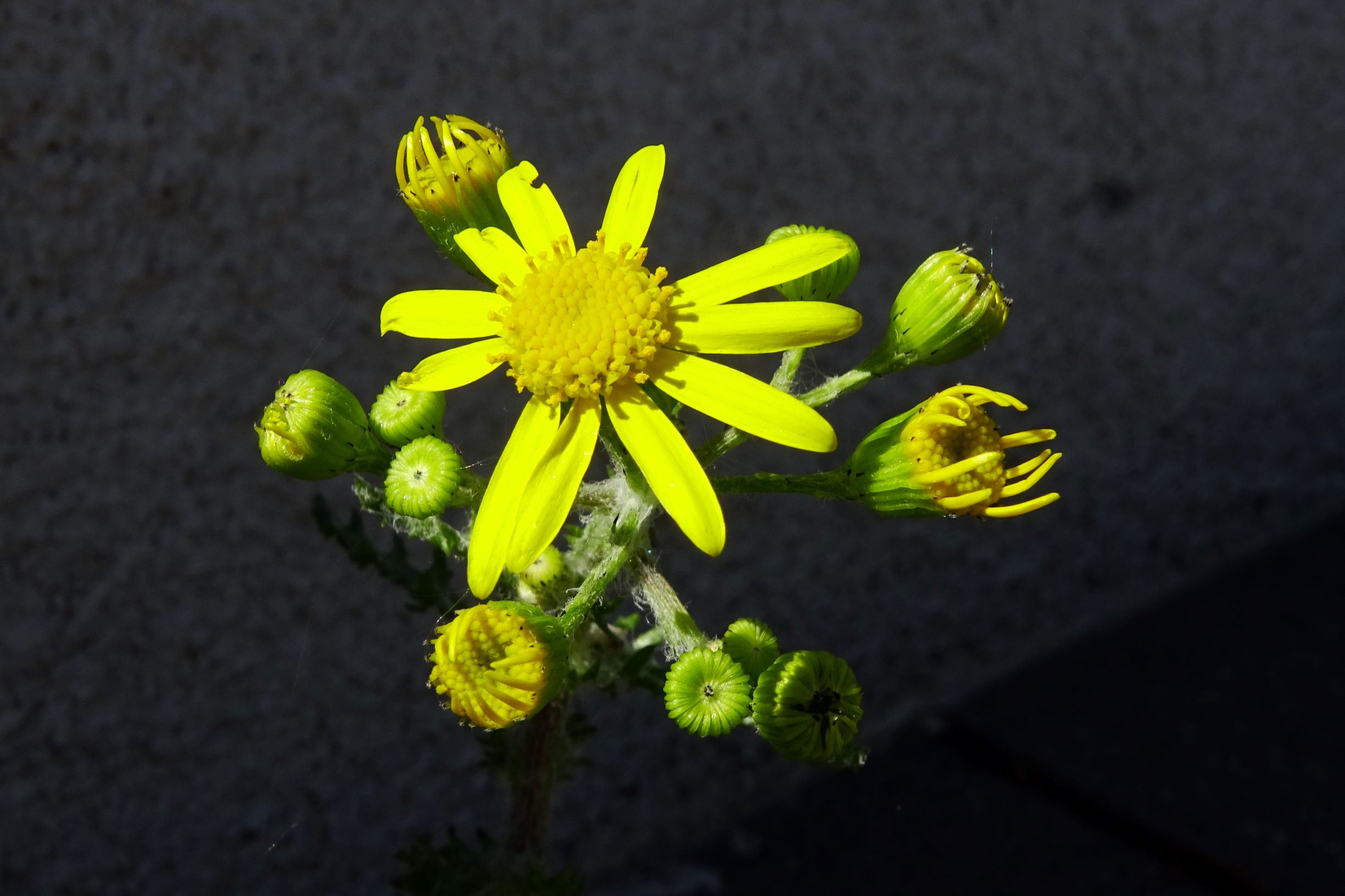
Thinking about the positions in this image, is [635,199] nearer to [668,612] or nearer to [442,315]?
[442,315]

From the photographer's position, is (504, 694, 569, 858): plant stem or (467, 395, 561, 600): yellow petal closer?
(467, 395, 561, 600): yellow petal

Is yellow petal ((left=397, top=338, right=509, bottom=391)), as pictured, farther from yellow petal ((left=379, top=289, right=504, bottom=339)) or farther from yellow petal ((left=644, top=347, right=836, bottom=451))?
yellow petal ((left=644, top=347, right=836, bottom=451))

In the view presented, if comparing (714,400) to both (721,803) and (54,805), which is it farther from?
(721,803)

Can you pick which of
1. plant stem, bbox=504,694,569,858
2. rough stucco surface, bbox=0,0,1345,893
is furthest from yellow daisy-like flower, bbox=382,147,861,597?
rough stucco surface, bbox=0,0,1345,893

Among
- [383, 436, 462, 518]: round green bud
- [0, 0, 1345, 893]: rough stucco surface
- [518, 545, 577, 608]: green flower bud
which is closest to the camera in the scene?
[383, 436, 462, 518]: round green bud

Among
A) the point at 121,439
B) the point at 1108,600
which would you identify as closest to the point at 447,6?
the point at 121,439
